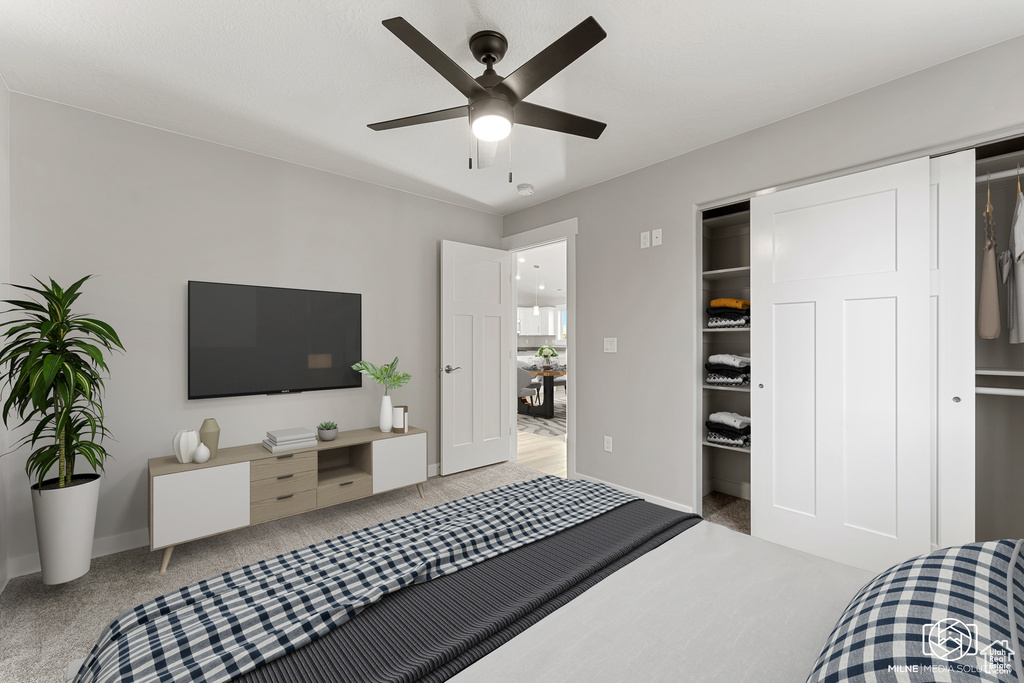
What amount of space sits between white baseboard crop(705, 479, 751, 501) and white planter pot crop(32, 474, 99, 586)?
400 centimetres

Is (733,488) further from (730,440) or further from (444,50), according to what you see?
(444,50)

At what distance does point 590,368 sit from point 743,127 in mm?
2039

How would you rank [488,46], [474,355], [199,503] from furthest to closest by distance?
1. [474,355]
2. [199,503]
3. [488,46]

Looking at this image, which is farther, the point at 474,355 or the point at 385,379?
the point at 474,355

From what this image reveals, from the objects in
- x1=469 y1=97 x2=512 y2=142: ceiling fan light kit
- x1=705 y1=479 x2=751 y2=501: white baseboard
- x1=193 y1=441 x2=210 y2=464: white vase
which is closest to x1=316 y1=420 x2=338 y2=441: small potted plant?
x1=193 y1=441 x2=210 y2=464: white vase

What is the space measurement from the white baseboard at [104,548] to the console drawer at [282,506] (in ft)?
2.23

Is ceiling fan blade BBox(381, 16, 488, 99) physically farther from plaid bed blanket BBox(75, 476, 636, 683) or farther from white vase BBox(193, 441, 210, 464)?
white vase BBox(193, 441, 210, 464)

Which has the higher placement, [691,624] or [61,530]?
[691,624]

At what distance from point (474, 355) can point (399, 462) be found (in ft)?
4.21

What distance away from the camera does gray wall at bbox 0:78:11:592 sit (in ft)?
7.38

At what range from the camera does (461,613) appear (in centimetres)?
114

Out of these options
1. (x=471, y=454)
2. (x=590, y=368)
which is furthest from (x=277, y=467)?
(x=590, y=368)

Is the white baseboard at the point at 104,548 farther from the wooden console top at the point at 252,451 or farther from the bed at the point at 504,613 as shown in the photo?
the bed at the point at 504,613

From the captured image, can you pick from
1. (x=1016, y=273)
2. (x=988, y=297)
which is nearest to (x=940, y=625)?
(x=988, y=297)
